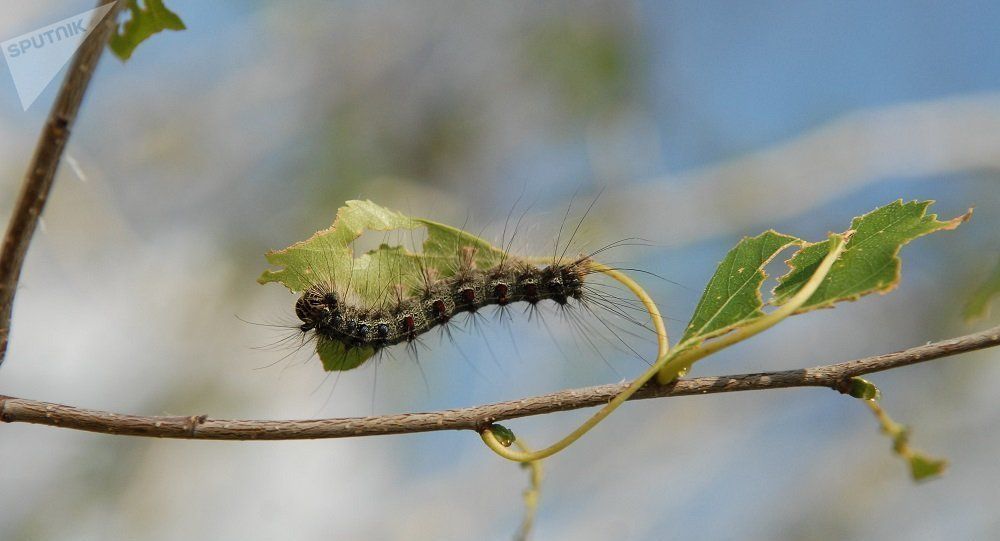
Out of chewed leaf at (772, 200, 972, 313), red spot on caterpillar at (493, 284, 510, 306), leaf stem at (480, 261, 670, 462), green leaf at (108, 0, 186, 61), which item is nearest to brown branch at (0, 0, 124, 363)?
green leaf at (108, 0, 186, 61)

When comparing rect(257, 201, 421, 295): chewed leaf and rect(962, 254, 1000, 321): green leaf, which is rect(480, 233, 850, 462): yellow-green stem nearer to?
rect(962, 254, 1000, 321): green leaf

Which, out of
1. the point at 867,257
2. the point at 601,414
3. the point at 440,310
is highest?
the point at 440,310

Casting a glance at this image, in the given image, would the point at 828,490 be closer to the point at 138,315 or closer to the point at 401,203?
the point at 401,203

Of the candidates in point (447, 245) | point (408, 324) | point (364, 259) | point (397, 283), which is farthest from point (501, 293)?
point (364, 259)

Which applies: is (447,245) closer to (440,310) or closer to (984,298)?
(440,310)

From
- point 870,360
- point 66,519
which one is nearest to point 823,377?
point 870,360

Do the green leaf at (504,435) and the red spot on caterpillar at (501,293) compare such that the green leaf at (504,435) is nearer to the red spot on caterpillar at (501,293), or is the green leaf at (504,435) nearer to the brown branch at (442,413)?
the brown branch at (442,413)
